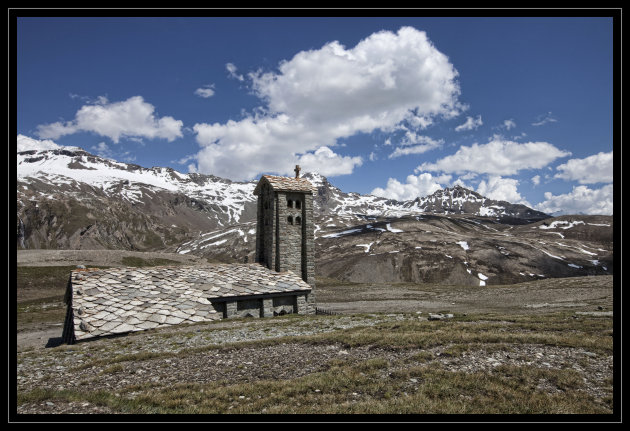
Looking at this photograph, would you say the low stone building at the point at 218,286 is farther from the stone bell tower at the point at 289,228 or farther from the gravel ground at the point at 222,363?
the gravel ground at the point at 222,363

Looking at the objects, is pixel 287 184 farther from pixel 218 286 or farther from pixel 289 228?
pixel 218 286

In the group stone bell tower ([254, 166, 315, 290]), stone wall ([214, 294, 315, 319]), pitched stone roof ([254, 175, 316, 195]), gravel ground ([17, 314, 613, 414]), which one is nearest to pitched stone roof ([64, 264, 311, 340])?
stone wall ([214, 294, 315, 319])

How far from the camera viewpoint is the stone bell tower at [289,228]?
109 ft

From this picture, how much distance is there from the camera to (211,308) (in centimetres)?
2470

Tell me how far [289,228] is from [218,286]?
31.8ft

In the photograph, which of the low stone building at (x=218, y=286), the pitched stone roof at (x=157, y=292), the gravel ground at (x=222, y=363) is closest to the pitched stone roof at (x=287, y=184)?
the low stone building at (x=218, y=286)

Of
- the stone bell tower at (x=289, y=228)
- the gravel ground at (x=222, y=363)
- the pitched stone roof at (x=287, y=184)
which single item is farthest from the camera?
the pitched stone roof at (x=287, y=184)

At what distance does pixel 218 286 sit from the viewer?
27047mm

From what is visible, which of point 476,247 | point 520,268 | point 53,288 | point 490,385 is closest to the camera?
point 490,385

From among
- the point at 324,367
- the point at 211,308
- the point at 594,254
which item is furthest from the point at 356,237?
the point at 324,367

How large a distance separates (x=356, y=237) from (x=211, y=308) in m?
117
